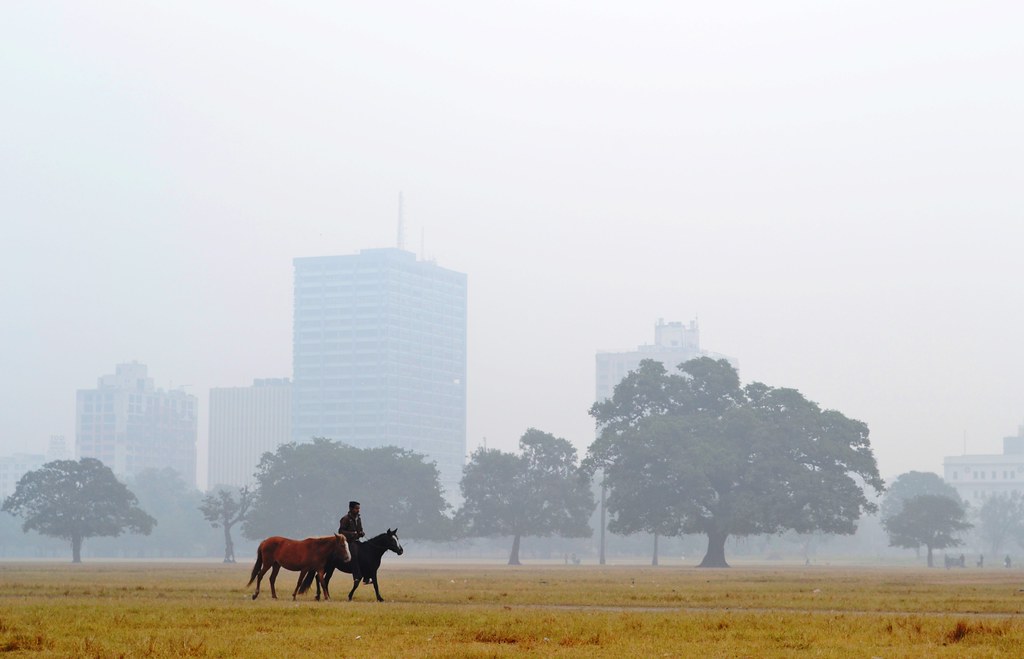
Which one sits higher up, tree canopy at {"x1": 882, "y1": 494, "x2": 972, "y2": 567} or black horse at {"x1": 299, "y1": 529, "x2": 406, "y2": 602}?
black horse at {"x1": 299, "y1": 529, "x2": 406, "y2": 602}

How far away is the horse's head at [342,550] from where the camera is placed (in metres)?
35.2

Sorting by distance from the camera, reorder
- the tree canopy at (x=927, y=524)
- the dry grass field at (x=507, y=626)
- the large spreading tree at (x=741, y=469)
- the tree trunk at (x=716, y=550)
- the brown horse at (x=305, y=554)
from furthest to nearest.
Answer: the tree canopy at (x=927, y=524)
the tree trunk at (x=716, y=550)
the large spreading tree at (x=741, y=469)
the brown horse at (x=305, y=554)
the dry grass field at (x=507, y=626)

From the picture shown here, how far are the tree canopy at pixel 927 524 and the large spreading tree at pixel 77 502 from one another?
7818cm

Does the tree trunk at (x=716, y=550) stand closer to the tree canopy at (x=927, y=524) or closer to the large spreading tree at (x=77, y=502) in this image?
the tree canopy at (x=927, y=524)

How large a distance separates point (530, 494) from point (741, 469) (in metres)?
34.3

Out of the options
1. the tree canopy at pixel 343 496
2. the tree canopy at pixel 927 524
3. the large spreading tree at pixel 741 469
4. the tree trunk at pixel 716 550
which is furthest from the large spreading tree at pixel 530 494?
the tree canopy at pixel 927 524

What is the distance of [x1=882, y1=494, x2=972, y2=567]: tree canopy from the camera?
461 feet

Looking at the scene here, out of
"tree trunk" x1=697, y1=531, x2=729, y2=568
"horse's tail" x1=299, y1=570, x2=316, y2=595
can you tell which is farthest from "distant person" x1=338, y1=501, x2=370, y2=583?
"tree trunk" x1=697, y1=531, x2=729, y2=568

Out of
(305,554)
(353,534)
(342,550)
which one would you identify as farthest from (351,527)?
(305,554)

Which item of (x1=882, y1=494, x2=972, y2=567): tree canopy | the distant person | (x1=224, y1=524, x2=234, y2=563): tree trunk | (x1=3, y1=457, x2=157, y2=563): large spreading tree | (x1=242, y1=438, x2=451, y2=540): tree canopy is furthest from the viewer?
(x1=882, y1=494, x2=972, y2=567): tree canopy

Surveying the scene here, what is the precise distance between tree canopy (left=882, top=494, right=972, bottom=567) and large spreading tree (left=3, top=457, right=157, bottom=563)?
3078 inches

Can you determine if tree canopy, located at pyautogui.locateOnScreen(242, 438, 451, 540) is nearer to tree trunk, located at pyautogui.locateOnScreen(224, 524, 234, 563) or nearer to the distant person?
tree trunk, located at pyautogui.locateOnScreen(224, 524, 234, 563)

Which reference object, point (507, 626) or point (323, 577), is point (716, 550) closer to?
point (323, 577)

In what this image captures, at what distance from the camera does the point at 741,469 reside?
349 ft
